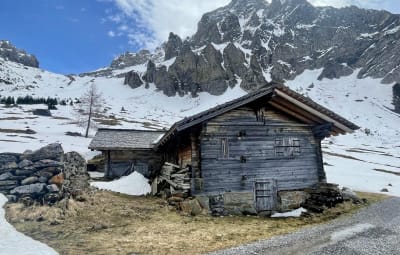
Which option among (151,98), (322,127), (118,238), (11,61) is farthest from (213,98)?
(11,61)

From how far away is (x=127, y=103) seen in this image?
123250mm

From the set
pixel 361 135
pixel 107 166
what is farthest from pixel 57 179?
pixel 361 135

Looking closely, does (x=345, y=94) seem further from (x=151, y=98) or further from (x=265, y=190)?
(x=265, y=190)

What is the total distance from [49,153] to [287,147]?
12.9 m

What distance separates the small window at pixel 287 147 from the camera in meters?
18.7

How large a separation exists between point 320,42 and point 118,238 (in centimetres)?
18658

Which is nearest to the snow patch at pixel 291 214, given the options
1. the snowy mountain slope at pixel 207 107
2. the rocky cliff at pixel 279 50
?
the snowy mountain slope at pixel 207 107

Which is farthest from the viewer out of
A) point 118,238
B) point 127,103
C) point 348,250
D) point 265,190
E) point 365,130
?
point 127,103

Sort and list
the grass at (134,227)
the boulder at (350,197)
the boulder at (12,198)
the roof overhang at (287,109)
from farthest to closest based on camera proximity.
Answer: the boulder at (350,197) < the roof overhang at (287,109) < the boulder at (12,198) < the grass at (134,227)

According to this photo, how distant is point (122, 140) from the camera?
30.5 metres

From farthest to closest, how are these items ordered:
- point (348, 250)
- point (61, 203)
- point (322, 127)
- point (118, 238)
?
point (322, 127), point (61, 203), point (118, 238), point (348, 250)

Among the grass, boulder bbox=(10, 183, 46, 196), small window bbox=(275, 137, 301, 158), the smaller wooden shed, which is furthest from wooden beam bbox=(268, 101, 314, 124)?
the smaller wooden shed

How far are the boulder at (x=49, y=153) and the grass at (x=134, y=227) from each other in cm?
225

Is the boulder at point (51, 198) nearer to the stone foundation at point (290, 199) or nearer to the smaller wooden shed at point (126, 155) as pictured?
the stone foundation at point (290, 199)
